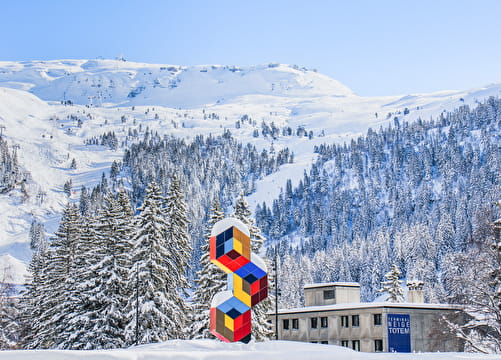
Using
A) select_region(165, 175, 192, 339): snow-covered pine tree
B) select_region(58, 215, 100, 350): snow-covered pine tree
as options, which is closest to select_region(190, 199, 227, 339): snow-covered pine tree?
select_region(165, 175, 192, 339): snow-covered pine tree

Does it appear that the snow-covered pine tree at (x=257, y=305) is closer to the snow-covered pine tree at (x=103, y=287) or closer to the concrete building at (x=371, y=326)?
the snow-covered pine tree at (x=103, y=287)

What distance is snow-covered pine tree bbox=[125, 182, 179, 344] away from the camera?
151 feet

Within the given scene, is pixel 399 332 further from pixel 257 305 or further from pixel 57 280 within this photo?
pixel 57 280

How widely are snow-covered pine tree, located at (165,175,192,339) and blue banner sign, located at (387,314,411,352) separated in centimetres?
1883

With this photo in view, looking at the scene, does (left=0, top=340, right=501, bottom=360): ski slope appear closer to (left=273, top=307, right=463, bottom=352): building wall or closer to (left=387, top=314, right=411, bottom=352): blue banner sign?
(left=387, top=314, right=411, bottom=352): blue banner sign

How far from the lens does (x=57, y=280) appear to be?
5572cm

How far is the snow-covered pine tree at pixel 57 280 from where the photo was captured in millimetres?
51156

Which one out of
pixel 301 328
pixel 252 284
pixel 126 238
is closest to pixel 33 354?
pixel 252 284

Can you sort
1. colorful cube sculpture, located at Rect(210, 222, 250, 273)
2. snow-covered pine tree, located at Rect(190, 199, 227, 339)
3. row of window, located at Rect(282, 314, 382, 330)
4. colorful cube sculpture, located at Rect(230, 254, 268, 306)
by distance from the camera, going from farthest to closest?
1. row of window, located at Rect(282, 314, 382, 330)
2. snow-covered pine tree, located at Rect(190, 199, 227, 339)
3. colorful cube sculpture, located at Rect(230, 254, 268, 306)
4. colorful cube sculpture, located at Rect(210, 222, 250, 273)

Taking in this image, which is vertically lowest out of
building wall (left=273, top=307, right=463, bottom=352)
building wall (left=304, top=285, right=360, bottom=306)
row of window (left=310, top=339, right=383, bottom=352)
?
row of window (left=310, top=339, right=383, bottom=352)

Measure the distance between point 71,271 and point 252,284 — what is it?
2917 centimetres

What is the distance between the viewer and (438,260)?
18475 cm

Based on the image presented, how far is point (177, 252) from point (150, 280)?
15.9 ft

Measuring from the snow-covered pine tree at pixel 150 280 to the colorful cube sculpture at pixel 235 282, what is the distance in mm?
19003
